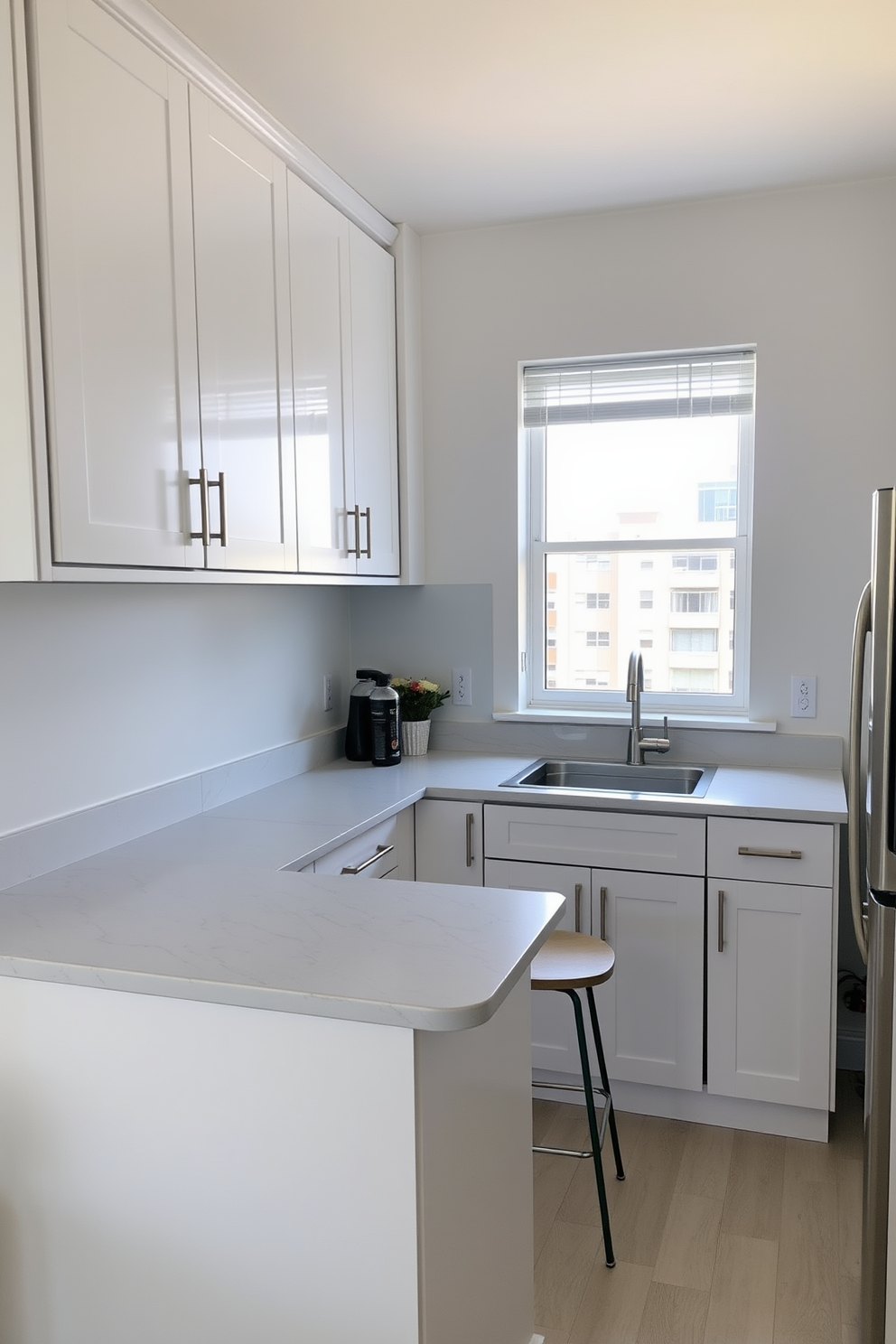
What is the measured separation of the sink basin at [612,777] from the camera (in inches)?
122

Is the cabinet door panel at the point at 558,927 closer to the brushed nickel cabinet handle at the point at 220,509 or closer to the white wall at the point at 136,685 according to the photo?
the white wall at the point at 136,685

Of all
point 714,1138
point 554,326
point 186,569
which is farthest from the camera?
point 554,326

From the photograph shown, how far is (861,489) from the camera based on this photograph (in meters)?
3.00

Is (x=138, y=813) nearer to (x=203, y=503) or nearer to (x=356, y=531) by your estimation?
(x=203, y=503)

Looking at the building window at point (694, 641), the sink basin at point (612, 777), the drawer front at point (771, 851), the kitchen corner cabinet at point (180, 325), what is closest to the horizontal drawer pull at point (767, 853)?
the drawer front at point (771, 851)

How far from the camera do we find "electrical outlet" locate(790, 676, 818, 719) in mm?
3092

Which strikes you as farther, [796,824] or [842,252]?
[842,252]

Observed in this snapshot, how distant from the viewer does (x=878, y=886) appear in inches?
71.4

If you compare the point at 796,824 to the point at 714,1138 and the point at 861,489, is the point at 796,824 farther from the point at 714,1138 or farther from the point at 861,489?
the point at 861,489

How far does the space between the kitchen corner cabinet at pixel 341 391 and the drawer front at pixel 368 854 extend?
68 centimetres

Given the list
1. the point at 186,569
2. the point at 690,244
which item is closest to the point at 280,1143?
the point at 186,569

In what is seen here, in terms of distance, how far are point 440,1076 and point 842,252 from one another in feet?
8.51

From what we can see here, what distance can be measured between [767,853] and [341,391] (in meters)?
1.64

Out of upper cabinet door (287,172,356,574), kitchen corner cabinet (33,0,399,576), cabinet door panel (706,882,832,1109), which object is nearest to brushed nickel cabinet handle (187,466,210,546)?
kitchen corner cabinet (33,0,399,576)
